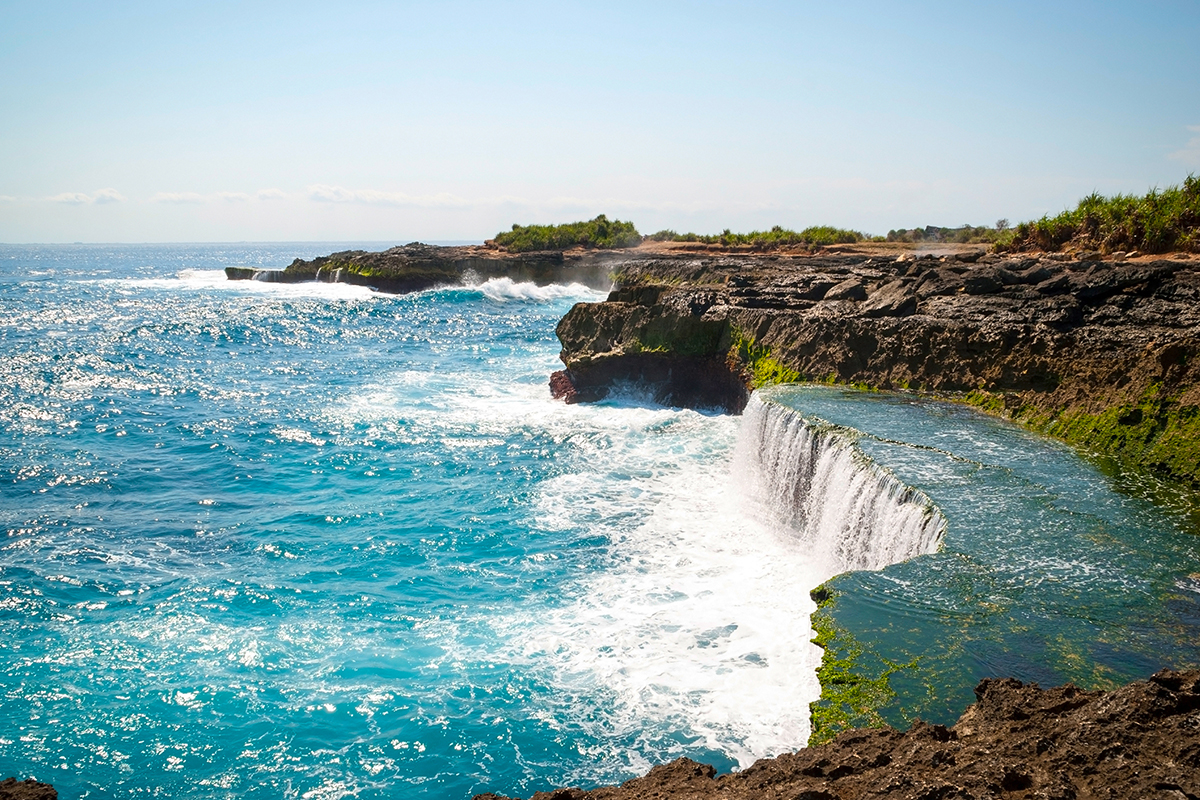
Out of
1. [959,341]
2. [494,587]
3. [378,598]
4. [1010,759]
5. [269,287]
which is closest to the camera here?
[1010,759]

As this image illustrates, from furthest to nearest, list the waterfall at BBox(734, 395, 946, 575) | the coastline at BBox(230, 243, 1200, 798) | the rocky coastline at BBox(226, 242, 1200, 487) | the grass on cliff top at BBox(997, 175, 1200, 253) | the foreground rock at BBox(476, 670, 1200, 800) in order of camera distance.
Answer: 1. the grass on cliff top at BBox(997, 175, 1200, 253)
2. the rocky coastline at BBox(226, 242, 1200, 487)
3. the coastline at BBox(230, 243, 1200, 798)
4. the waterfall at BBox(734, 395, 946, 575)
5. the foreground rock at BBox(476, 670, 1200, 800)

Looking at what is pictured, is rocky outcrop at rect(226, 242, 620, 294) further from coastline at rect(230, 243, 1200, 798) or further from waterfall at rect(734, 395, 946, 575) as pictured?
waterfall at rect(734, 395, 946, 575)

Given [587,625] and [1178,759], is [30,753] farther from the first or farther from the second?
[1178,759]

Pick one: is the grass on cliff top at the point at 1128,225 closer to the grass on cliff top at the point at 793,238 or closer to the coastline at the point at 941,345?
the coastline at the point at 941,345

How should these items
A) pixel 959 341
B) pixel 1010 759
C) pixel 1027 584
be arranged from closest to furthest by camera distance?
pixel 1010 759, pixel 1027 584, pixel 959 341

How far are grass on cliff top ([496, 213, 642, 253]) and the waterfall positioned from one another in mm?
56812

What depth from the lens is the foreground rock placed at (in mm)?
4262

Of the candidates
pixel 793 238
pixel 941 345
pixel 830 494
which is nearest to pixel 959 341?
pixel 941 345

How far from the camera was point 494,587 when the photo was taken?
12570 mm

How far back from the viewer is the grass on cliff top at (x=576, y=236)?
238ft

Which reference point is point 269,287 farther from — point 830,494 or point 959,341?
point 830,494

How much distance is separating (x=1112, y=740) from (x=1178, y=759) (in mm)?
346

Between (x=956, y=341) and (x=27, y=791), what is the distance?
1778 cm

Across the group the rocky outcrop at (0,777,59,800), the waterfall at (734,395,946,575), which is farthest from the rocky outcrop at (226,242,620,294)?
the rocky outcrop at (0,777,59,800)
